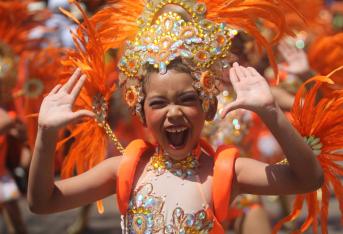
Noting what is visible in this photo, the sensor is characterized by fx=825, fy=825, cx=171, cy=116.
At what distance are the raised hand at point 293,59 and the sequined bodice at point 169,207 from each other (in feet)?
6.58

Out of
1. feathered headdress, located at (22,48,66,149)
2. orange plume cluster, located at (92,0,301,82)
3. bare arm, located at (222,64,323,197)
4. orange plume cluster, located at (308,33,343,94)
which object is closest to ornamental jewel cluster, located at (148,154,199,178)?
bare arm, located at (222,64,323,197)

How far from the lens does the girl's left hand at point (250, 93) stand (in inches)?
112

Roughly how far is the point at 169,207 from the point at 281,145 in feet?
1.63

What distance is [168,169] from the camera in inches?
126

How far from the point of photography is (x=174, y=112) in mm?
3025

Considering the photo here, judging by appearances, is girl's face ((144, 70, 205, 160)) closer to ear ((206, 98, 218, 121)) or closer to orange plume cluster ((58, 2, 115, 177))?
ear ((206, 98, 218, 121))

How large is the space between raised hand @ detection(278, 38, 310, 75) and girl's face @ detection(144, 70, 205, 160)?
2.00 meters

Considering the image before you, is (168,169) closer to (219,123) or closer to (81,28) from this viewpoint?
(81,28)

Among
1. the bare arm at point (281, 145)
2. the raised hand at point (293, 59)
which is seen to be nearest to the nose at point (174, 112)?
the bare arm at point (281, 145)

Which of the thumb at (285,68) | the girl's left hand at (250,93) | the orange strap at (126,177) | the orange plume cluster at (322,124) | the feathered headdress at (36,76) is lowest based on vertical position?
the feathered headdress at (36,76)

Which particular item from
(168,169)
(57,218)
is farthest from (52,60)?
(168,169)

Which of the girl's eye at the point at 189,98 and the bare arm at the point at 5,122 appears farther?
the bare arm at the point at 5,122

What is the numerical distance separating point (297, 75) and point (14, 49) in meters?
2.32

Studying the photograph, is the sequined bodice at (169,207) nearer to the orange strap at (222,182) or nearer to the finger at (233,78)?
the orange strap at (222,182)
